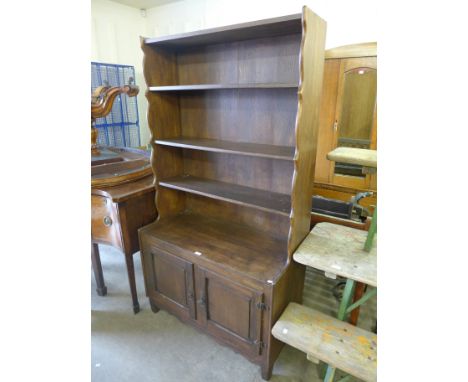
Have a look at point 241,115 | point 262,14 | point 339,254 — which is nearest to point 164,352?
point 339,254

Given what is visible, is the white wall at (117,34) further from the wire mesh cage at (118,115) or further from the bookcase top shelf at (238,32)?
the bookcase top shelf at (238,32)

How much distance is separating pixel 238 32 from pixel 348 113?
2.18m

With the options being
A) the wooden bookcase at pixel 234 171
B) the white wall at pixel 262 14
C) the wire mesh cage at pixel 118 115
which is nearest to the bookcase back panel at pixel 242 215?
the wooden bookcase at pixel 234 171

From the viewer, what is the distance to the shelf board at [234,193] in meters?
1.53

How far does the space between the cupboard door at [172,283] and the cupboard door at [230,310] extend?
0.26ft

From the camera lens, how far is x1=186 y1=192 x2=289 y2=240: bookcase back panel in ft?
5.87

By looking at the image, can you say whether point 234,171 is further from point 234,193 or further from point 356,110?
point 356,110

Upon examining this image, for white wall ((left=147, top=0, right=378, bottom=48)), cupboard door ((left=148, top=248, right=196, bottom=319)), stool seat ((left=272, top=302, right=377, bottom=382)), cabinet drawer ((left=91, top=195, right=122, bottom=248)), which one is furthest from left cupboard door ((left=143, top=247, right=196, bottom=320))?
white wall ((left=147, top=0, right=378, bottom=48))

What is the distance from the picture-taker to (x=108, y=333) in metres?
1.96

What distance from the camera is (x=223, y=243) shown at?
1761mm

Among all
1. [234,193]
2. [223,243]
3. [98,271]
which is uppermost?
[234,193]

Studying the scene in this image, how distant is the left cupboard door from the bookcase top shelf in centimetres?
129
